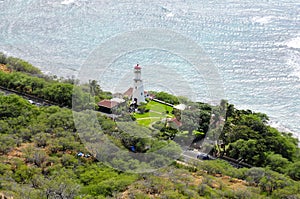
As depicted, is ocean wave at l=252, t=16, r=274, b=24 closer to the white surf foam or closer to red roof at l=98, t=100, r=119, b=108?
the white surf foam

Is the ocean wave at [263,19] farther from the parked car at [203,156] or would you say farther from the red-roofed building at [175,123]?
the parked car at [203,156]

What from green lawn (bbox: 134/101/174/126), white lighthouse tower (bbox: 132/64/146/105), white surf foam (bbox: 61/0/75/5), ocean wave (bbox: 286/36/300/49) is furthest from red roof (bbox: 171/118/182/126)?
white surf foam (bbox: 61/0/75/5)

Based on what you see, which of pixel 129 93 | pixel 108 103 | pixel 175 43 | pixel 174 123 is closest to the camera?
pixel 174 123

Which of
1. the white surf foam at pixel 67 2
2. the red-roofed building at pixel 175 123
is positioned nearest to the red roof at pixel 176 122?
the red-roofed building at pixel 175 123

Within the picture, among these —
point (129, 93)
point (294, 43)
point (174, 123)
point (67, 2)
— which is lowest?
point (174, 123)

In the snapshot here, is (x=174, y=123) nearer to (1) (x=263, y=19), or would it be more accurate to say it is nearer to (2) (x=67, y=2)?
(1) (x=263, y=19)

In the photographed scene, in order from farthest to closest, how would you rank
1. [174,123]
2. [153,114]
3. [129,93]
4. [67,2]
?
[67,2], [129,93], [153,114], [174,123]

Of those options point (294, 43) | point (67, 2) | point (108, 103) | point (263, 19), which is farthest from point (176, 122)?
point (67, 2)
